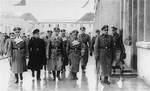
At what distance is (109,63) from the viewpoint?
1243cm

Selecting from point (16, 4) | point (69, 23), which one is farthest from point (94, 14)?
point (16, 4)

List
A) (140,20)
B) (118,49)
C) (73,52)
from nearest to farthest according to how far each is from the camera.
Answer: (73,52)
(118,49)
(140,20)

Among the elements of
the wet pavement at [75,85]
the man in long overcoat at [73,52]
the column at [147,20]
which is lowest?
the wet pavement at [75,85]

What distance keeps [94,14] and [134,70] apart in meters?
30.2

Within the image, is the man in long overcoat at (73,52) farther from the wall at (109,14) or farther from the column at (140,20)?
the wall at (109,14)

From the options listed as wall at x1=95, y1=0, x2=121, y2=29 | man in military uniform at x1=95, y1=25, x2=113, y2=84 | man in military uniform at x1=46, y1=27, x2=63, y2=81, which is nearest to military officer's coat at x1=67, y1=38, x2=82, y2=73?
man in military uniform at x1=46, y1=27, x2=63, y2=81

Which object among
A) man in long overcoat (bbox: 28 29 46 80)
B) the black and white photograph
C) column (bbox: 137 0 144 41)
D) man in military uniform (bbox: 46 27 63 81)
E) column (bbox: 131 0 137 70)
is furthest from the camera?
column (bbox: 131 0 137 70)

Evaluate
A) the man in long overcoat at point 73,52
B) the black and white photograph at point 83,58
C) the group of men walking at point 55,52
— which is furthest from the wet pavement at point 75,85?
the man in long overcoat at point 73,52

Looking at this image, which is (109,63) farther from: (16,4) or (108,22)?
(16,4)

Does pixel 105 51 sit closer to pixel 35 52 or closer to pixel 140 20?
pixel 35 52

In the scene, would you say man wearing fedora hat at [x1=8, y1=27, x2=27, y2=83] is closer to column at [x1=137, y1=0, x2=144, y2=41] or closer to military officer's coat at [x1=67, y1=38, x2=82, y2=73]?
military officer's coat at [x1=67, y1=38, x2=82, y2=73]

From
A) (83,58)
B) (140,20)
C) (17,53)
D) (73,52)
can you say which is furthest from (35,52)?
(140,20)

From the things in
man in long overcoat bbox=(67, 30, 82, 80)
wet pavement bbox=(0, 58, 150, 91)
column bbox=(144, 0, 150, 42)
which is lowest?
wet pavement bbox=(0, 58, 150, 91)

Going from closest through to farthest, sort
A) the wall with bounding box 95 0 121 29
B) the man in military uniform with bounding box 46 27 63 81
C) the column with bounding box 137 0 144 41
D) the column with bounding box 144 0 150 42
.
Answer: the column with bounding box 144 0 150 42
the man in military uniform with bounding box 46 27 63 81
the column with bounding box 137 0 144 41
the wall with bounding box 95 0 121 29
